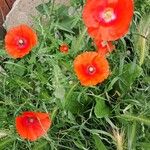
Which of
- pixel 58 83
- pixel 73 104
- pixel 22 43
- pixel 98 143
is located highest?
pixel 22 43

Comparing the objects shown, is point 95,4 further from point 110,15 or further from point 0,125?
point 0,125

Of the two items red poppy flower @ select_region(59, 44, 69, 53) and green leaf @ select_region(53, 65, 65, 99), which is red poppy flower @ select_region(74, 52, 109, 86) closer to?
green leaf @ select_region(53, 65, 65, 99)

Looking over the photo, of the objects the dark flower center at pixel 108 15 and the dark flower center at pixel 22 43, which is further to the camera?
the dark flower center at pixel 22 43

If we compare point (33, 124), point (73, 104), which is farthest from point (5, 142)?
point (73, 104)

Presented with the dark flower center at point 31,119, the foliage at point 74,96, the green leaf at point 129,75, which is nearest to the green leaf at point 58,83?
the foliage at point 74,96

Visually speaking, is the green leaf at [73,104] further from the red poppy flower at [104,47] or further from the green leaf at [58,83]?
the red poppy flower at [104,47]

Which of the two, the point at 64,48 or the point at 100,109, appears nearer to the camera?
the point at 100,109

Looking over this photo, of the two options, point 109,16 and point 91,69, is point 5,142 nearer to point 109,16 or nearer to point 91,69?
point 91,69
